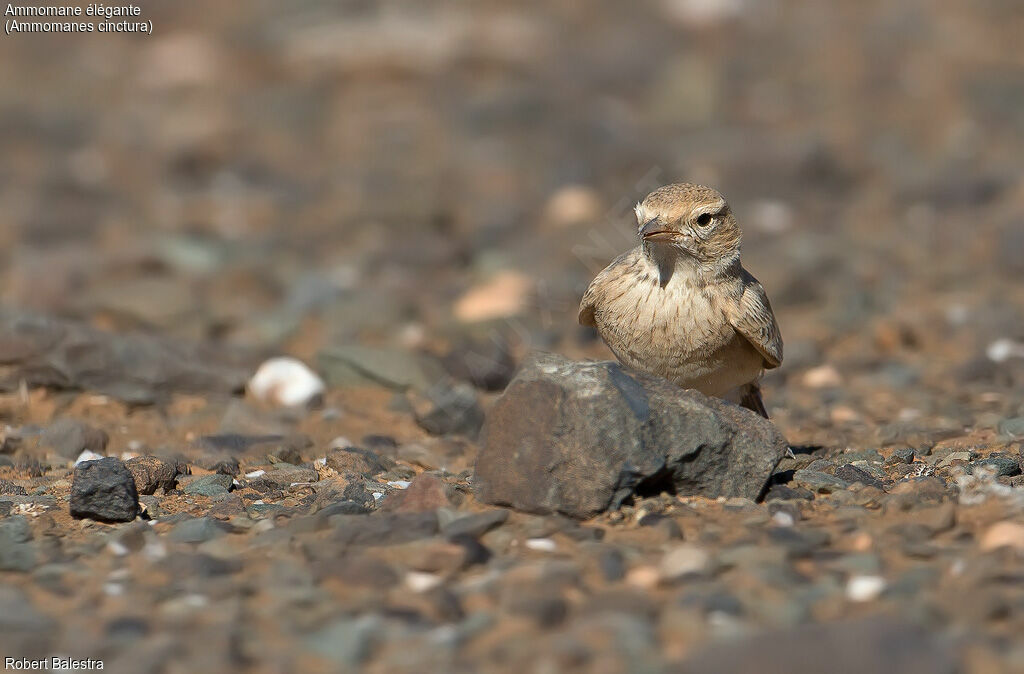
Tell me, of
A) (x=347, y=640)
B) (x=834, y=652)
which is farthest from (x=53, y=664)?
(x=834, y=652)

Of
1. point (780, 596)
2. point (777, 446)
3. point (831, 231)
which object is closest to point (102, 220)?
point (831, 231)

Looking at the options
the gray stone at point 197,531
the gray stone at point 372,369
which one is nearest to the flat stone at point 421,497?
the gray stone at point 197,531

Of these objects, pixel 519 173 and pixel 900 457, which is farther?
pixel 519 173

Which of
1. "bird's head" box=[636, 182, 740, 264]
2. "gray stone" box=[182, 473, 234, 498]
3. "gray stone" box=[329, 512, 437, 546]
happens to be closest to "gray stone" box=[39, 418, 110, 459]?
"gray stone" box=[182, 473, 234, 498]

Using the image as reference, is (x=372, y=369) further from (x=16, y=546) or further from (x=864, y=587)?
(x=864, y=587)

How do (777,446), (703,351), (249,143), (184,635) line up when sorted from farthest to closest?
1. (249,143)
2. (703,351)
3. (777,446)
4. (184,635)

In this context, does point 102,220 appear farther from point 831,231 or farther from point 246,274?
point 831,231
